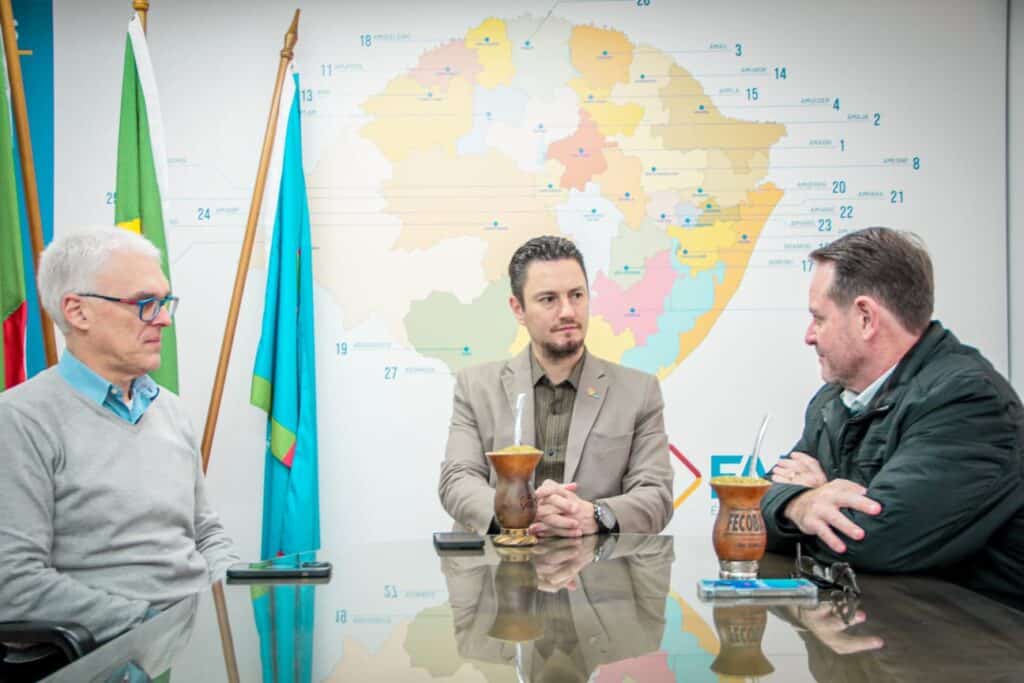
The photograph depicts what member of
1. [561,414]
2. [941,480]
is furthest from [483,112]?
[941,480]

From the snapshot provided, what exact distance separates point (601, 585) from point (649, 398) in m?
1.24

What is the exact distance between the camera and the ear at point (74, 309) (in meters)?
2.41

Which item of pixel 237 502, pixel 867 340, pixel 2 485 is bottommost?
pixel 237 502

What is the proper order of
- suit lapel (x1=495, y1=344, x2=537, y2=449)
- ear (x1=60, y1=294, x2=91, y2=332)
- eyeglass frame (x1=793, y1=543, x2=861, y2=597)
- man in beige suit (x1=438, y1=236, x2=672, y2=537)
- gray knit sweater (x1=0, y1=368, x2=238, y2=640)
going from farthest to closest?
suit lapel (x1=495, y1=344, x2=537, y2=449)
man in beige suit (x1=438, y1=236, x2=672, y2=537)
ear (x1=60, y1=294, x2=91, y2=332)
gray knit sweater (x1=0, y1=368, x2=238, y2=640)
eyeglass frame (x1=793, y1=543, x2=861, y2=597)

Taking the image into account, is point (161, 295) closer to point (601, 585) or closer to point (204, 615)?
point (204, 615)

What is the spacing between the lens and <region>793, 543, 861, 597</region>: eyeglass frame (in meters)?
1.70

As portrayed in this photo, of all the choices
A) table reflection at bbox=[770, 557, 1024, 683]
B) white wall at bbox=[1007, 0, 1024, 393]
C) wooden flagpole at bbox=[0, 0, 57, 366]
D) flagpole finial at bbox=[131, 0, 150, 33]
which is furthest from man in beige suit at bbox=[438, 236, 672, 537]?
white wall at bbox=[1007, 0, 1024, 393]

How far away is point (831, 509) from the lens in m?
1.98

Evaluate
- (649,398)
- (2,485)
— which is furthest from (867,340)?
(2,485)

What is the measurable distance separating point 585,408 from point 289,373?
5.27 ft

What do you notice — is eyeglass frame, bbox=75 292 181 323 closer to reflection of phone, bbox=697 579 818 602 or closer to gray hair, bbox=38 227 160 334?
gray hair, bbox=38 227 160 334

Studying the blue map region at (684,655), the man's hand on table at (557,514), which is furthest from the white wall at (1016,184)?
the blue map region at (684,655)

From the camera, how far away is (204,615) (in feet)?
5.42

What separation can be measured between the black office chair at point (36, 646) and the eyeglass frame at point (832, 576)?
1392mm
